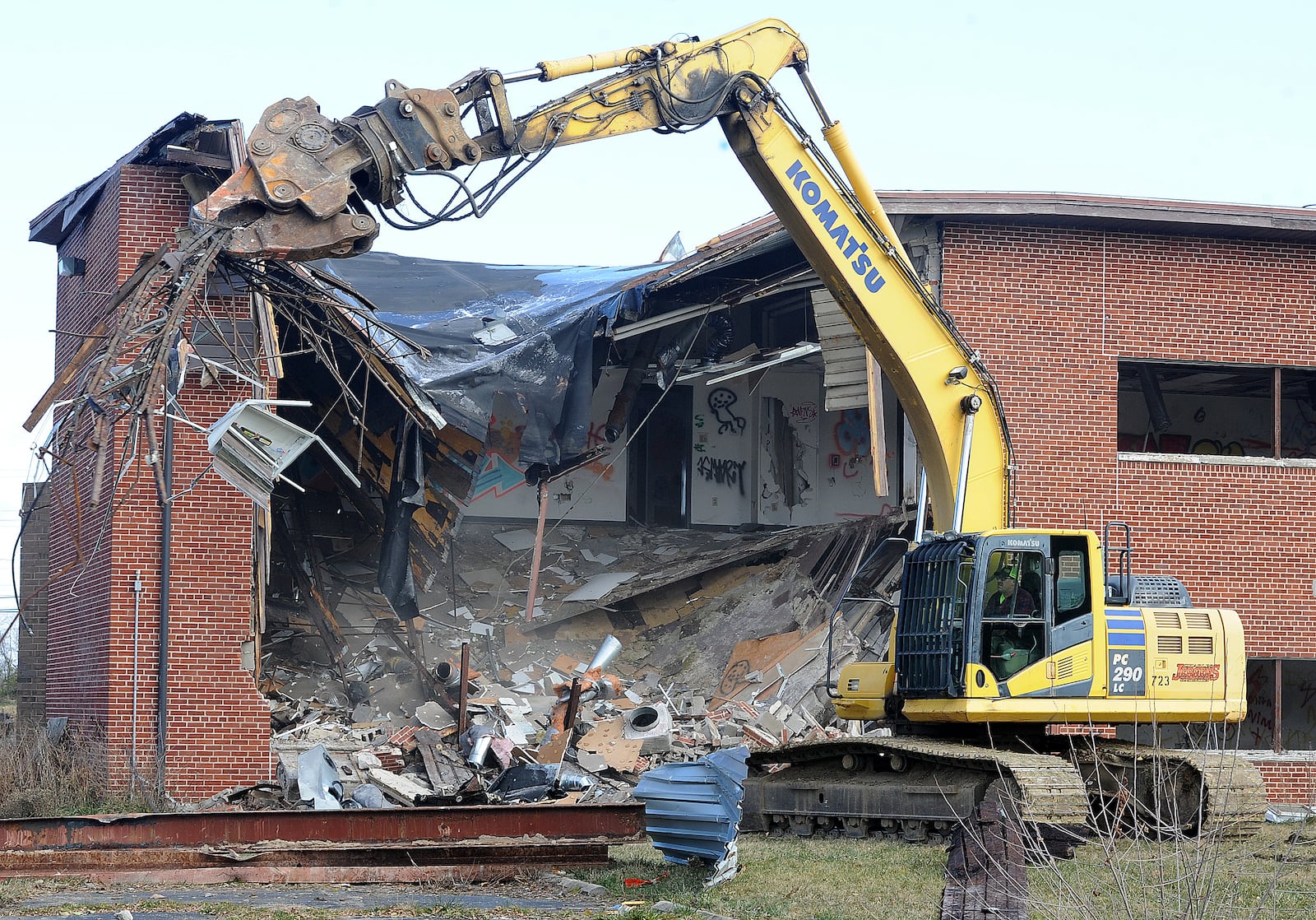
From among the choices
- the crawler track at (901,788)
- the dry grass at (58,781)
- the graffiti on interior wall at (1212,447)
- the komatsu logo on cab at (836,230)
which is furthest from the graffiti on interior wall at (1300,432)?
the dry grass at (58,781)

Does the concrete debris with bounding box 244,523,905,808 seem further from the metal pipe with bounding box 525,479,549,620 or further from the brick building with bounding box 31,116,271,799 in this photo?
the brick building with bounding box 31,116,271,799

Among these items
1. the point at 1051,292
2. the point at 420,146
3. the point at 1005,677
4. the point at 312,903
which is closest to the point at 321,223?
the point at 420,146

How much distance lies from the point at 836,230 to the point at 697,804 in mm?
4667

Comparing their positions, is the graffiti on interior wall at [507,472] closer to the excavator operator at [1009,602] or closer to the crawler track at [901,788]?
the crawler track at [901,788]

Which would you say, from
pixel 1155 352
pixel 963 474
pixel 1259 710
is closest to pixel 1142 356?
pixel 1155 352

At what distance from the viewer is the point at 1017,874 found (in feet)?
23.9

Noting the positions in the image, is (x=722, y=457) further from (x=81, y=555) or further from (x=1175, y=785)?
(x=1175, y=785)

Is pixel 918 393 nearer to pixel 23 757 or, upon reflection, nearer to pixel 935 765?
pixel 935 765

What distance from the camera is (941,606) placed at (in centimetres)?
1109

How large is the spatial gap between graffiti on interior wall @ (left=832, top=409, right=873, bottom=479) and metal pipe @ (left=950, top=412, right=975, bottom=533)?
11.1 meters

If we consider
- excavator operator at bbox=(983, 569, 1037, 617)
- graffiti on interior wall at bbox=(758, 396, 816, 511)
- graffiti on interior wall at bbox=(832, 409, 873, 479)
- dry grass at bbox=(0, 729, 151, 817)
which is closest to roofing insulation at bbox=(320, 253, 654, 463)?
graffiti on interior wall at bbox=(758, 396, 816, 511)

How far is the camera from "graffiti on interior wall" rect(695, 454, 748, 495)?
926 inches

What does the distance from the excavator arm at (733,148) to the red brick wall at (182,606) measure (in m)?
4.93

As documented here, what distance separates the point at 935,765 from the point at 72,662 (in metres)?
9.14
